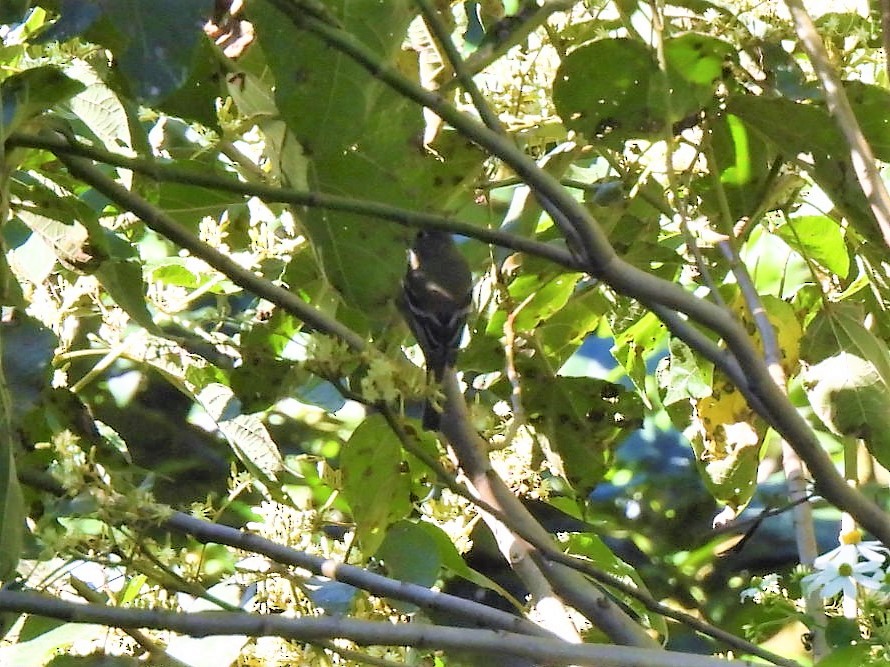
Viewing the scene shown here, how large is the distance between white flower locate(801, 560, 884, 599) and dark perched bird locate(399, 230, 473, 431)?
660 millimetres

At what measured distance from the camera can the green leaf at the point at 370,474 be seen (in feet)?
2.71

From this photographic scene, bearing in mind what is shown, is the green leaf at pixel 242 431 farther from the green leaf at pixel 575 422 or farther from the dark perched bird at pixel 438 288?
the dark perched bird at pixel 438 288

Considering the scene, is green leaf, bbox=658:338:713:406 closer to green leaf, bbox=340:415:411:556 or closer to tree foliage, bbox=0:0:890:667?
tree foliage, bbox=0:0:890:667

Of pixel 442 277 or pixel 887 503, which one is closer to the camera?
pixel 887 503

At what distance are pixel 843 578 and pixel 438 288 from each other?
37.8 inches

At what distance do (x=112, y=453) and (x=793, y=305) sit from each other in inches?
28.8

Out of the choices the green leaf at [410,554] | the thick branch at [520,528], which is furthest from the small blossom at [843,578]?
the green leaf at [410,554]

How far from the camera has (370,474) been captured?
0.83 meters

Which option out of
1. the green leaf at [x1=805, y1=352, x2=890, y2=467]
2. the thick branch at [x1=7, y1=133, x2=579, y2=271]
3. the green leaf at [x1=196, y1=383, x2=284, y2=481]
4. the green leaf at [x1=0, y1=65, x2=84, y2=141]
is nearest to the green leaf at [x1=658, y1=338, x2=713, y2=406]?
the green leaf at [x1=805, y1=352, x2=890, y2=467]

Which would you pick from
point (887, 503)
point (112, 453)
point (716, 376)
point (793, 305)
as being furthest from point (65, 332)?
point (887, 503)

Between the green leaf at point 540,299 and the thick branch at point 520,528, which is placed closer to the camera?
the thick branch at point 520,528

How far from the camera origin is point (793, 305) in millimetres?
1146

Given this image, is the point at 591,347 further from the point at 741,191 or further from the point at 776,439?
the point at 741,191

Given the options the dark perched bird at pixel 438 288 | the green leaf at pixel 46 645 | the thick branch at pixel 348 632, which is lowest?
the thick branch at pixel 348 632
